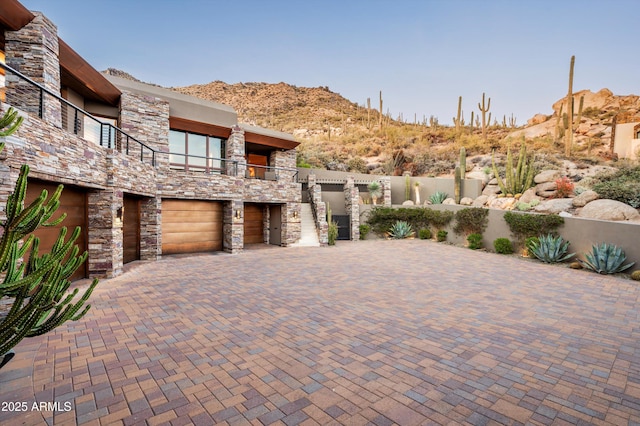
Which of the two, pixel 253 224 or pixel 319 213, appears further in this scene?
pixel 253 224

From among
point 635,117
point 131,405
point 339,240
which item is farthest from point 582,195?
point 635,117

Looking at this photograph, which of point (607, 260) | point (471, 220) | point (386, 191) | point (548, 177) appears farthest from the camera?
point (386, 191)

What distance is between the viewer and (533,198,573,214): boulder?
13977mm

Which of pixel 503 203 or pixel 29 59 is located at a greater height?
pixel 29 59

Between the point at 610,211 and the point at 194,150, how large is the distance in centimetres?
1948

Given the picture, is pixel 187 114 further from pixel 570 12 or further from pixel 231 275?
pixel 570 12

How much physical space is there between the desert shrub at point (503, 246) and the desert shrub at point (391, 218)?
5078 millimetres

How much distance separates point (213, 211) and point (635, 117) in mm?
41857

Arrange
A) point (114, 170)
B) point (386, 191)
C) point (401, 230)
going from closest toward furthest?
point (114, 170), point (401, 230), point (386, 191)

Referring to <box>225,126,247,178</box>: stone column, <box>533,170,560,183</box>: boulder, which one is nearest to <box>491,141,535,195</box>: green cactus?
<box>533,170,560,183</box>: boulder

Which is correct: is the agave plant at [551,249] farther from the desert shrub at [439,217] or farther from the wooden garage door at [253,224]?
the wooden garage door at [253,224]

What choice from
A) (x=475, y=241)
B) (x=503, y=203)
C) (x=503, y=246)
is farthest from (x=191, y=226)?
(x=503, y=203)

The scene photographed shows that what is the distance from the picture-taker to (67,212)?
7.53 meters

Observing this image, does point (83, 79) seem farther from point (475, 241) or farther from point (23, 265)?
point (475, 241)
